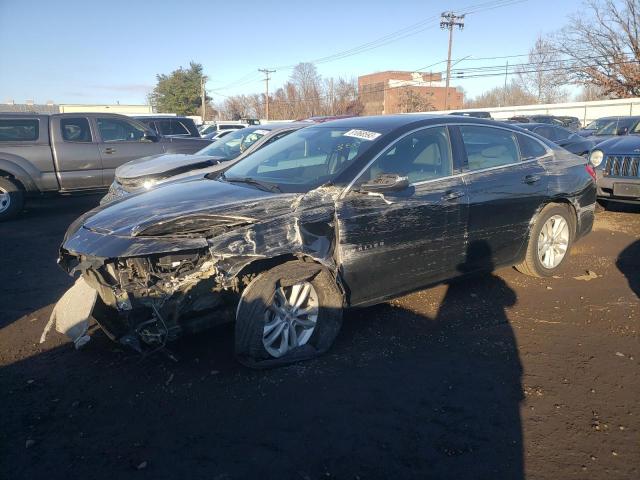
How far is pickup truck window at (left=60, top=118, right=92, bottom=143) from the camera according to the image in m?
9.31

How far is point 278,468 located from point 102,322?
1681 millimetres

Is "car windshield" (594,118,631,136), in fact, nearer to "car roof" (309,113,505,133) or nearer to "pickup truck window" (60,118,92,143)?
"car roof" (309,113,505,133)

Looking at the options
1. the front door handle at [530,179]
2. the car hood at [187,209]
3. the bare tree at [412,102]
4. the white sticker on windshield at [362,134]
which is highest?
the bare tree at [412,102]

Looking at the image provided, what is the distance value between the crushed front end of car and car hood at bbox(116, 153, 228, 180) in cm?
335

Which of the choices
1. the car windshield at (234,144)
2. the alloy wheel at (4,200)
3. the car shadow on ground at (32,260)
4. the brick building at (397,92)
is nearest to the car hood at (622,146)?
the car windshield at (234,144)

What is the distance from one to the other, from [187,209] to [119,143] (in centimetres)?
752

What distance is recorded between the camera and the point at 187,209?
328cm

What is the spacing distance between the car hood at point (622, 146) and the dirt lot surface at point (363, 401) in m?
4.01

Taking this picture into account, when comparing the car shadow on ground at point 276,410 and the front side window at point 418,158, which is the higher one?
the front side window at point 418,158

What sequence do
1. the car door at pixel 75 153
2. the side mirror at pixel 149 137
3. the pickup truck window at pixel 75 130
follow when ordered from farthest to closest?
the side mirror at pixel 149 137 → the pickup truck window at pixel 75 130 → the car door at pixel 75 153

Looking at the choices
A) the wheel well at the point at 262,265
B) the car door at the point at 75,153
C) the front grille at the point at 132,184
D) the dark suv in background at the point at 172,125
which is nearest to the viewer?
the wheel well at the point at 262,265

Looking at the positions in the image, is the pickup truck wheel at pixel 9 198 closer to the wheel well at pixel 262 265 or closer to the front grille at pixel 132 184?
the front grille at pixel 132 184

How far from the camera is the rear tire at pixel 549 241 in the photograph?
4.93 meters

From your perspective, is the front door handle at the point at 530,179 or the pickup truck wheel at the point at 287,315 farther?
the front door handle at the point at 530,179
